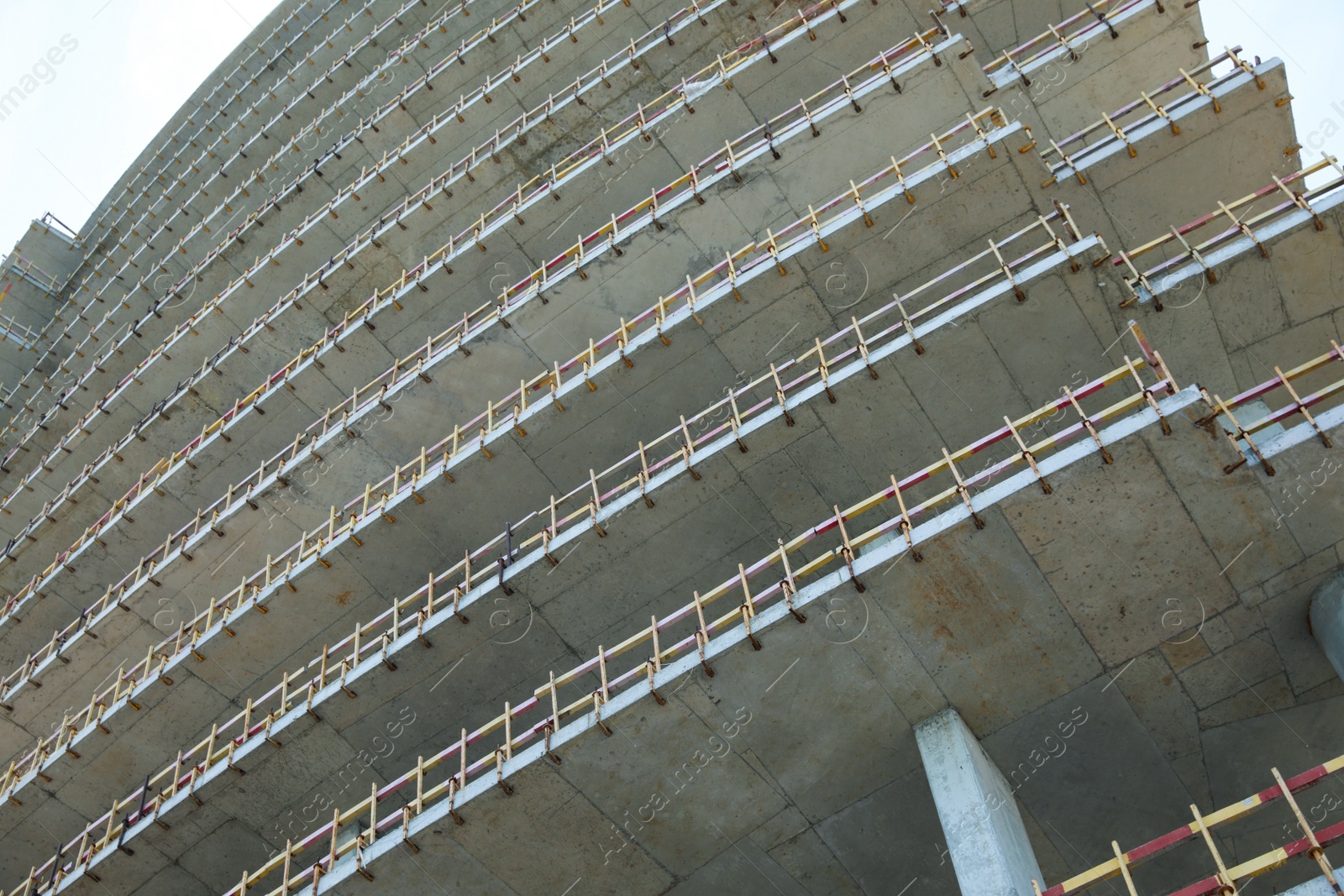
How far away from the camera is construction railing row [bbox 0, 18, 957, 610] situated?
50.1 ft

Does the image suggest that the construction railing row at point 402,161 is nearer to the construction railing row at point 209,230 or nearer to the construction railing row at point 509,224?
the construction railing row at point 209,230

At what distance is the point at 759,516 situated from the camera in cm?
1195

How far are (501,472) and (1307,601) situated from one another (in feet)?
31.3

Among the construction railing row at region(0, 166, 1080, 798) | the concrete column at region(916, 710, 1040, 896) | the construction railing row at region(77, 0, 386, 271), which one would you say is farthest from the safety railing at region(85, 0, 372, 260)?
the concrete column at region(916, 710, 1040, 896)

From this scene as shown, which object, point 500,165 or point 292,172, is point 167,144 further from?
point 500,165

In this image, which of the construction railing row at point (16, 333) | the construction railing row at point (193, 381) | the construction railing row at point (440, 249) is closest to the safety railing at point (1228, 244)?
the construction railing row at point (440, 249)

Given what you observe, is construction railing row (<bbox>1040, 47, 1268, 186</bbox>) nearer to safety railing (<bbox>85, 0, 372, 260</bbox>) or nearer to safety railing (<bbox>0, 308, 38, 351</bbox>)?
safety railing (<bbox>85, 0, 372, 260</bbox>)

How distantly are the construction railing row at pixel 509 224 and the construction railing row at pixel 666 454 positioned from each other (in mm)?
2590

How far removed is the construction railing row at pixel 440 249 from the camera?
15812 mm

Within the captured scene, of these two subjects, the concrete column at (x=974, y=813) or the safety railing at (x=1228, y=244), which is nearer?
the concrete column at (x=974, y=813)

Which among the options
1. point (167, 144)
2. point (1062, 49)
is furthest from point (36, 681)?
point (167, 144)

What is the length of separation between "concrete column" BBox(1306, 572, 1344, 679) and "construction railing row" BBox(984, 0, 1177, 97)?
9.50 meters

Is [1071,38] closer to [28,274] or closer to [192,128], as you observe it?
[192,128]

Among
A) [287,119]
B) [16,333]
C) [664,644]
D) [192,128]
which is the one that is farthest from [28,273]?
[664,644]
